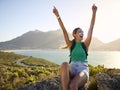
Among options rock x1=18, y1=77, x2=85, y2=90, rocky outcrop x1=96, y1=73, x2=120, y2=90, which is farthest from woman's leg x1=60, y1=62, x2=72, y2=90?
rock x1=18, y1=77, x2=85, y2=90

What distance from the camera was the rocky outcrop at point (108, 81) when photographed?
6.62 m

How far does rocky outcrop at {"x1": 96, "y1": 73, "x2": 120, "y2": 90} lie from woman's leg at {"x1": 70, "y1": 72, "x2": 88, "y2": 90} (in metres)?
1.91

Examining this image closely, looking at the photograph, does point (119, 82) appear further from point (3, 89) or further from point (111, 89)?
point (3, 89)

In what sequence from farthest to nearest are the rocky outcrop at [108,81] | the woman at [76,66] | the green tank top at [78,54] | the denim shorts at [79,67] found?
the rocky outcrop at [108,81]
the green tank top at [78,54]
the denim shorts at [79,67]
the woman at [76,66]

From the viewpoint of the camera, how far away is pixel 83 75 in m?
4.85

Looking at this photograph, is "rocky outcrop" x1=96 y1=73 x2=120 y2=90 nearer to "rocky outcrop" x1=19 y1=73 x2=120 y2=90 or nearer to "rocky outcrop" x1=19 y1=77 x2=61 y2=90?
"rocky outcrop" x1=19 y1=73 x2=120 y2=90

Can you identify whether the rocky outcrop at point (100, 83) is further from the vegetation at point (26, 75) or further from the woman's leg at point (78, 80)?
the woman's leg at point (78, 80)

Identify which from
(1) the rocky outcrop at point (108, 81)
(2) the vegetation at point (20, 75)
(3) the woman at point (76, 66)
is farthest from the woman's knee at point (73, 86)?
(2) the vegetation at point (20, 75)

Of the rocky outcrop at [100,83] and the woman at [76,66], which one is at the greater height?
the woman at [76,66]

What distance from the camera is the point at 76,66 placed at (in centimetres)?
503

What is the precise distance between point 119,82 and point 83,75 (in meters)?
2.22

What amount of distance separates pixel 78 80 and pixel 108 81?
2214 millimetres

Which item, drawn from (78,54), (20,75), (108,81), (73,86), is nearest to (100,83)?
(108,81)

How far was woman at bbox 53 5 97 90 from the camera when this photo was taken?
473cm
